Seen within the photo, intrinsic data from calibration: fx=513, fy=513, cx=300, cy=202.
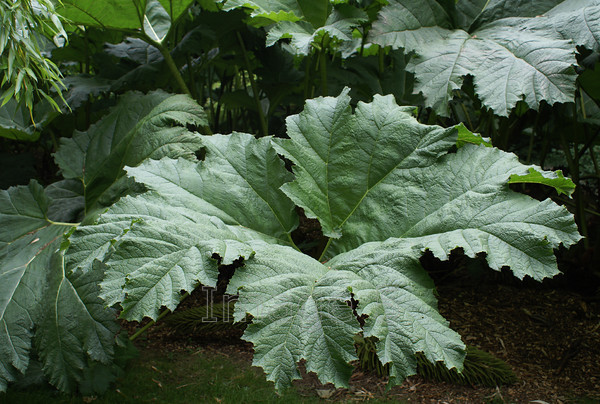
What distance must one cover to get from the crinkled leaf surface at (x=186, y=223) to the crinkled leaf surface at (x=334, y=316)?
0.34ft

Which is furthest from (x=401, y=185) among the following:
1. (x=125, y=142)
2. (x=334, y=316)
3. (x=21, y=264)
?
(x=21, y=264)

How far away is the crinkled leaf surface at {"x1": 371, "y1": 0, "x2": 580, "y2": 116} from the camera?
158 cm

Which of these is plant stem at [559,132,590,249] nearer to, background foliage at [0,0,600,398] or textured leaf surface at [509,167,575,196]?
background foliage at [0,0,600,398]

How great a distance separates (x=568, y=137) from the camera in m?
2.55

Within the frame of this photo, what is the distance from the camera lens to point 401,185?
1.50 metres

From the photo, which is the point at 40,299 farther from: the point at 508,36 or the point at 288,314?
the point at 508,36

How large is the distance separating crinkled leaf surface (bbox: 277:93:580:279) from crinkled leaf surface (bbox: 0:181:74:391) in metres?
0.86

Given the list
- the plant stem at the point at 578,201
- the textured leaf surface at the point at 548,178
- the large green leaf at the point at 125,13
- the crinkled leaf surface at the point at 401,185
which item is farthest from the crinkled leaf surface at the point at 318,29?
the plant stem at the point at 578,201

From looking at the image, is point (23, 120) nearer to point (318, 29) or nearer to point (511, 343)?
point (318, 29)

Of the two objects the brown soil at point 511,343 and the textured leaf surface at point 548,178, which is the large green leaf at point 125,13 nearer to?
the brown soil at point 511,343

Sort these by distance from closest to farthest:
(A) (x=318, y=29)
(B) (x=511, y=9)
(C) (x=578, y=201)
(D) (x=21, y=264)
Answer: (D) (x=21, y=264) < (A) (x=318, y=29) < (B) (x=511, y=9) < (C) (x=578, y=201)

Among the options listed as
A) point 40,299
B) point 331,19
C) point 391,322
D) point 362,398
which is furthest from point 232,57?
point 391,322

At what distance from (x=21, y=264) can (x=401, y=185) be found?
1.23 meters

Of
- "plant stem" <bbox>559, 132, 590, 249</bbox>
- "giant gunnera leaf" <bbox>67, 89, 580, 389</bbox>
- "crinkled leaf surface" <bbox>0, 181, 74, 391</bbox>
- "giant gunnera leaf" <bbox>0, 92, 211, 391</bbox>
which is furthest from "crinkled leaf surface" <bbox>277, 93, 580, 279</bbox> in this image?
"plant stem" <bbox>559, 132, 590, 249</bbox>
